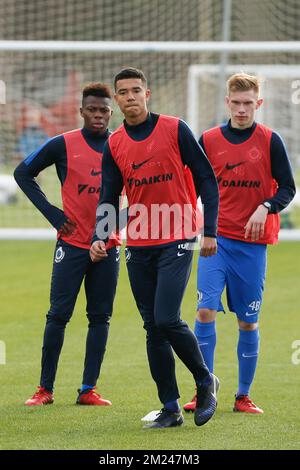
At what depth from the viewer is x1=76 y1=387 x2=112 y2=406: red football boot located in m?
7.68

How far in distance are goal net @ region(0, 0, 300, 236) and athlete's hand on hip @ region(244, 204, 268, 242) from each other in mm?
10243

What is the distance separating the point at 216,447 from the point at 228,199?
2.04 meters

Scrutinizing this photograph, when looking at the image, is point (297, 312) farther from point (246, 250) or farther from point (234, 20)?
point (234, 20)

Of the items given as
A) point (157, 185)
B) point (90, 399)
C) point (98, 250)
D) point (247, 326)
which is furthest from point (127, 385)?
point (157, 185)

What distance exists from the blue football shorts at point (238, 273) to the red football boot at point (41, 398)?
4.00ft

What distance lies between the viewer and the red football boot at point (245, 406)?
741cm

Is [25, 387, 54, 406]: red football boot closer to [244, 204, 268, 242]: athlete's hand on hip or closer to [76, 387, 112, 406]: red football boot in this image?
[76, 387, 112, 406]: red football boot

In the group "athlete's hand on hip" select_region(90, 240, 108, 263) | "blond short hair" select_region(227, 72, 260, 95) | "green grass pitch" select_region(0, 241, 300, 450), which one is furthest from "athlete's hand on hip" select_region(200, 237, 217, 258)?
"blond short hair" select_region(227, 72, 260, 95)

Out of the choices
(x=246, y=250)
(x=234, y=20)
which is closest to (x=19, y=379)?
(x=246, y=250)

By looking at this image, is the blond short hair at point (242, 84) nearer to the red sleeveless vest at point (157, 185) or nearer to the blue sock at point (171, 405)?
the red sleeveless vest at point (157, 185)

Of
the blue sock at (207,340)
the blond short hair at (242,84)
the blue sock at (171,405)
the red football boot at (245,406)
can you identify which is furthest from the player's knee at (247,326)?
the blond short hair at (242,84)

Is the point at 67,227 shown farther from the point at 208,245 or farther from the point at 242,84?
the point at 242,84

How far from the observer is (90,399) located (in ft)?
25.2

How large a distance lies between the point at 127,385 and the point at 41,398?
974mm
